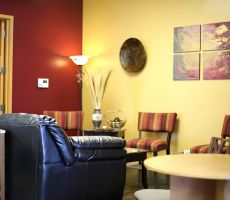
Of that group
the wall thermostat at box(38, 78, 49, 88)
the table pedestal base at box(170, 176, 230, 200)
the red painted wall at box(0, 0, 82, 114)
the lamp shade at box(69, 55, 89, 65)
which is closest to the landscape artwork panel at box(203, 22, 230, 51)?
the lamp shade at box(69, 55, 89, 65)

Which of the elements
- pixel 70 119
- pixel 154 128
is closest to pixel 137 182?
pixel 154 128

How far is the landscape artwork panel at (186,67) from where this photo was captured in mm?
5664

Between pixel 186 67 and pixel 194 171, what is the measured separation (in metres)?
3.67

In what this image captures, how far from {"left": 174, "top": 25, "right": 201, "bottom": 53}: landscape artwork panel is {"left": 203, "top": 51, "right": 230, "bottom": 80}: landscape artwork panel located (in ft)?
0.72

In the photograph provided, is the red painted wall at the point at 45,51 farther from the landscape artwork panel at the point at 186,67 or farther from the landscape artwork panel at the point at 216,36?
the landscape artwork panel at the point at 216,36

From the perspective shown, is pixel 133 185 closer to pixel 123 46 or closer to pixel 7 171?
pixel 7 171

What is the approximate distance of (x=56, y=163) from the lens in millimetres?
3283

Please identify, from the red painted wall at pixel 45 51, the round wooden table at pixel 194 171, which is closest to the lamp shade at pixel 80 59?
the red painted wall at pixel 45 51

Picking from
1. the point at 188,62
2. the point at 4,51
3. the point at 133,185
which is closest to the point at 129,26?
the point at 188,62

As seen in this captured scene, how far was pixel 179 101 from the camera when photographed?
5832 mm

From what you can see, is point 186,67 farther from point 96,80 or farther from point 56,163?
point 56,163

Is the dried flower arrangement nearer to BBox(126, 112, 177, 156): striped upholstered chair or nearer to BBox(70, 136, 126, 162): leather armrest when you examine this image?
BBox(126, 112, 177, 156): striped upholstered chair

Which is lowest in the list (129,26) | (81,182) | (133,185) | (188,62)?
(133,185)

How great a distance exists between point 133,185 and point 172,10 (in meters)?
2.49
